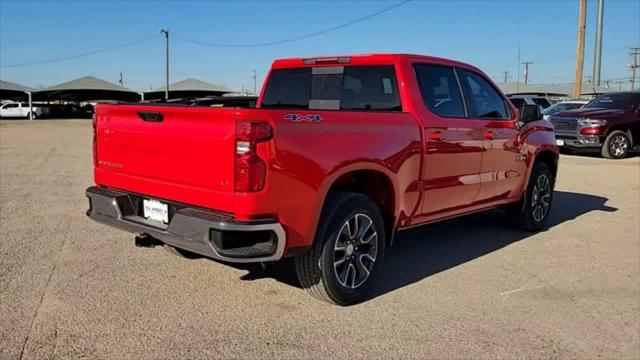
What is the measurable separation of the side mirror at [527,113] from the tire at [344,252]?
2739mm

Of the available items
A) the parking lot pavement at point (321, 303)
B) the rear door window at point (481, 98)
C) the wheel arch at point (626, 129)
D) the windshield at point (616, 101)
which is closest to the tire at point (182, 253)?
the parking lot pavement at point (321, 303)

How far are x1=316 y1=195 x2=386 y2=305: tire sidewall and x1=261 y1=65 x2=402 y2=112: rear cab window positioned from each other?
1029mm

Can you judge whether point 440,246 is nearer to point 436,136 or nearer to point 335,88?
point 436,136

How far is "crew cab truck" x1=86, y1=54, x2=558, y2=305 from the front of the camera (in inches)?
139

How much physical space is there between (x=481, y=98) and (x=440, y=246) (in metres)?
1.63

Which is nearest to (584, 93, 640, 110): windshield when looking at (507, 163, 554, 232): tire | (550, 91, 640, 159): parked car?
(550, 91, 640, 159): parked car

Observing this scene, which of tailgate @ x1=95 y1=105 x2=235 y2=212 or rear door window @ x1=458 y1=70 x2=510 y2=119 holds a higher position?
rear door window @ x1=458 y1=70 x2=510 y2=119

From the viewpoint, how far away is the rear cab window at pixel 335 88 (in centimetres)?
500

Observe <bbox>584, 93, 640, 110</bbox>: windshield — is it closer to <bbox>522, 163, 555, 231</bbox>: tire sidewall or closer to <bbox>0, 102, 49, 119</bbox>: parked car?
<bbox>522, 163, 555, 231</bbox>: tire sidewall

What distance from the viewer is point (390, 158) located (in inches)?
174

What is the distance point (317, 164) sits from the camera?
3.81 metres

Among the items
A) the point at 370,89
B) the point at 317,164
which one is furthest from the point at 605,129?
the point at 317,164

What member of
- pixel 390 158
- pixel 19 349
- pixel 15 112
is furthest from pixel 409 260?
pixel 15 112

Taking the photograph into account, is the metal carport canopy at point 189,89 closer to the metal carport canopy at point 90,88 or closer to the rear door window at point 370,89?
the metal carport canopy at point 90,88
